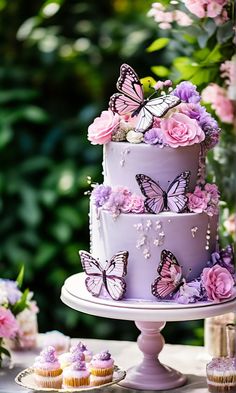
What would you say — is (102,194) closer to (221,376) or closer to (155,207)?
(155,207)

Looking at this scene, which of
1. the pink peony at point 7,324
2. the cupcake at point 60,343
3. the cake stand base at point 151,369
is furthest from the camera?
the cupcake at point 60,343

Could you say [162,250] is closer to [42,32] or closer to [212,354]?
[212,354]

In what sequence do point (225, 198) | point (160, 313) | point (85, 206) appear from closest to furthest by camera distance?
point (160, 313) < point (225, 198) < point (85, 206)

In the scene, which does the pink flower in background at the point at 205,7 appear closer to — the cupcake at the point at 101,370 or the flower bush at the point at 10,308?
the flower bush at the point at 10,308

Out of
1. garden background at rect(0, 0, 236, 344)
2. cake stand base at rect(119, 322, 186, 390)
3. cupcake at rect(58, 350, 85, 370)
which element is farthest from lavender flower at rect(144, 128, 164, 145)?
garden background at rect(0, 0, 236, 344)

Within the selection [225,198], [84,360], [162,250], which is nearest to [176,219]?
[162,250]

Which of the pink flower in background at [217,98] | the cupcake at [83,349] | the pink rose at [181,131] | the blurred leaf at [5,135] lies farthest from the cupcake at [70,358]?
the blurred leaf at [5,135]

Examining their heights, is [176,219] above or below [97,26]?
below
